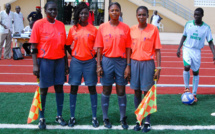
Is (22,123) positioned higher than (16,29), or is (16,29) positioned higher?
(16,29)

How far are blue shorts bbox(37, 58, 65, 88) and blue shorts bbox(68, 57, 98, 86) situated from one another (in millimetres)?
175

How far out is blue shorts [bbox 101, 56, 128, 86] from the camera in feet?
14.7

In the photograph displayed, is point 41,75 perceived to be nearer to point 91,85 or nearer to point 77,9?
point 91,85

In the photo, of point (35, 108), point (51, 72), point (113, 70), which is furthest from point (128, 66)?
point (35, 108)

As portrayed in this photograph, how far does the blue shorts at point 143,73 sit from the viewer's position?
14.7 ft

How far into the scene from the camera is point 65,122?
4.80 metres

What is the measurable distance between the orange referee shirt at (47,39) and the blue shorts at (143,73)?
1206 mm

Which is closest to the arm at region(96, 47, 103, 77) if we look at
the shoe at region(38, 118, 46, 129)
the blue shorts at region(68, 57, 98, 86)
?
the blue shorts at region(68, 57, 98, 86)

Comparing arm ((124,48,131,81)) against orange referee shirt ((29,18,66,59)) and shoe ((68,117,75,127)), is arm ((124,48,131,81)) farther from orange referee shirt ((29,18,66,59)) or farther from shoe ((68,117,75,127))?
shoe ((68,117,75,127))

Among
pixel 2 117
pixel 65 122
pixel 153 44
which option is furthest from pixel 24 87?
pixel 153 44

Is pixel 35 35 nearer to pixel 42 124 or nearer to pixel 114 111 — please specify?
pixel 42 124

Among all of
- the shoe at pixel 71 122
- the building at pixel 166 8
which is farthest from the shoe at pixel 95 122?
the building at pixel 166 8

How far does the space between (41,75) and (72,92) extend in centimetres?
58

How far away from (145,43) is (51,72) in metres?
1.55
